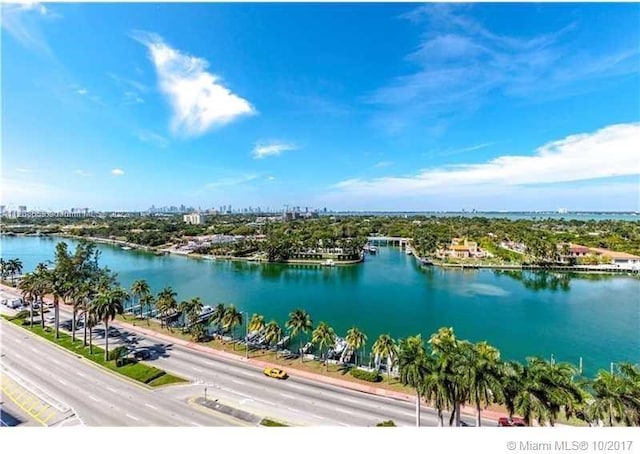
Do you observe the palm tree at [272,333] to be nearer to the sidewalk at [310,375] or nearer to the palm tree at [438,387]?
the sidewalk at [310,375]

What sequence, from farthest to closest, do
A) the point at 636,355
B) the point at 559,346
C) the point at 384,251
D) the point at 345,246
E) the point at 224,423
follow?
the point at 384,251 → the point at 345,246 → the point at 559,346 → the point at 636,355 → the point at 224,423

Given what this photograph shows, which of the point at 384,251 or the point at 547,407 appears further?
the point at 384,251

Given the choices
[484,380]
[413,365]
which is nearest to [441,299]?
[413,365]

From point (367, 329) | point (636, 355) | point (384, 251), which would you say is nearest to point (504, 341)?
point (636, 355)

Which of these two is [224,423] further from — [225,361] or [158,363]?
[158,363]

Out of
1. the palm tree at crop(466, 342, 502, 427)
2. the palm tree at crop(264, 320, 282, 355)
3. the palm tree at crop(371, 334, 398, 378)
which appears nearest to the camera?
the palm tree at crop(466, 342, 502, 427)

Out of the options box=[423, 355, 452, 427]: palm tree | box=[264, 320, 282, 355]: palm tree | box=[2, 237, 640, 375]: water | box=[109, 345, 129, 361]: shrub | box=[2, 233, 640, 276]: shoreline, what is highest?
box=[423, 355, 452, 427]: palm tree

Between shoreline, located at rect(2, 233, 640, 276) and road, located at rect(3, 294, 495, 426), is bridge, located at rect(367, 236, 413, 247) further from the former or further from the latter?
road, located at rect(3, 294, 495, 426)

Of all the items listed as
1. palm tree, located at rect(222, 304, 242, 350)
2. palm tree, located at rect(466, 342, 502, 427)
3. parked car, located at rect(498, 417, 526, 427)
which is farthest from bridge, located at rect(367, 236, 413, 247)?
palm tree, located at rect(466, 342, 502, 427)
